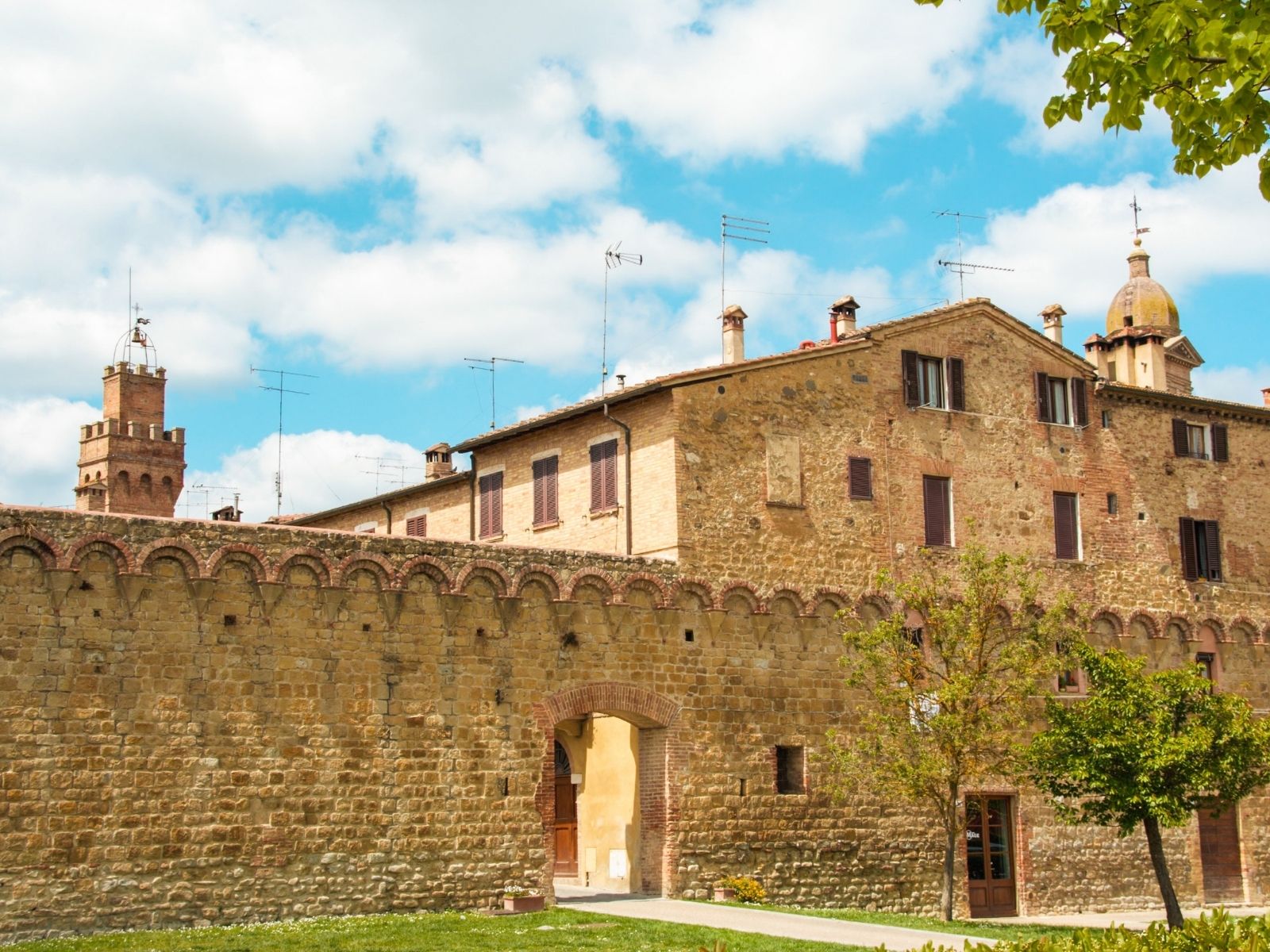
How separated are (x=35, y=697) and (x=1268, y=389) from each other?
28.7m

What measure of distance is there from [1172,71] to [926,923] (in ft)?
51.2

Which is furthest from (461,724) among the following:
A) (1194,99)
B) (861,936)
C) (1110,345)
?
(1110,345)

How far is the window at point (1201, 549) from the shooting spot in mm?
30516

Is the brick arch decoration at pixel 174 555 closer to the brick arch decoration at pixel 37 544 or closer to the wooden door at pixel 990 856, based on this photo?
the brick arch decoration at pixel 37 544

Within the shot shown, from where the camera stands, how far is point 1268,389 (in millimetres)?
34750

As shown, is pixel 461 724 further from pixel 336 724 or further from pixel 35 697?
pixel 35 697

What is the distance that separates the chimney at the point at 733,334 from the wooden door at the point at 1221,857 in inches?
528

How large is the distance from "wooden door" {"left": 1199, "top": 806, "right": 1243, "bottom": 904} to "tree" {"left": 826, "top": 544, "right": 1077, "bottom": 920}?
7383mm

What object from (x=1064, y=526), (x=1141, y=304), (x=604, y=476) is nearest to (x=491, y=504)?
(x=604, y=476)

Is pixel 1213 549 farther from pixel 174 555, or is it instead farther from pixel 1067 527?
pixel 174 555

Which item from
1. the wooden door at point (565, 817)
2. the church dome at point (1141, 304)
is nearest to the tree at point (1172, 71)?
the wooden door at point (565, 817)

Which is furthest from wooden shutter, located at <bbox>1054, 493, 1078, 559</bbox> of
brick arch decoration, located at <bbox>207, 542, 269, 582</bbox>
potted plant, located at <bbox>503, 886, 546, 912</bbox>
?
brick arch decoration, located at <bbox>207, 542, 269, 582</bbox>

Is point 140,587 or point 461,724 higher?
point 140,587

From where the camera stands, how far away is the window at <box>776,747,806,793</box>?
24.7 meters
